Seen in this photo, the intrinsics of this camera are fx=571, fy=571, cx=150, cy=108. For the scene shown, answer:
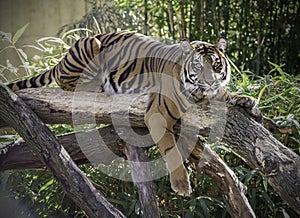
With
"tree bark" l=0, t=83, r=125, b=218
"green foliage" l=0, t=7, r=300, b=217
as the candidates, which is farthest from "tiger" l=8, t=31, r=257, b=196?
"green foliage" l=0, t=7, r=300, b=217

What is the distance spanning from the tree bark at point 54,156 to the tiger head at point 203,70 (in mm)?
723

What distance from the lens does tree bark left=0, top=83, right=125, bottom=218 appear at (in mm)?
2846

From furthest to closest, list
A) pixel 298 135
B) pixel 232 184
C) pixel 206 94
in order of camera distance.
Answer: pixel 298 135 < pixel 232 184 < pixel 206 94

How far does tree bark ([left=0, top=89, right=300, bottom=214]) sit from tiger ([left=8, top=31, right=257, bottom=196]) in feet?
0.28

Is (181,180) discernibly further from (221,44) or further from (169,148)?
(221,44)

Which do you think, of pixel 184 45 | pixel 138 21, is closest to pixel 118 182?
pixel 184 45

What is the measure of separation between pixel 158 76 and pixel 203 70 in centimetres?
33

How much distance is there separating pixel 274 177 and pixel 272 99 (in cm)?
125

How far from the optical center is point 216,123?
3002mm

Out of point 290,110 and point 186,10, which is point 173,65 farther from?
point 186,10

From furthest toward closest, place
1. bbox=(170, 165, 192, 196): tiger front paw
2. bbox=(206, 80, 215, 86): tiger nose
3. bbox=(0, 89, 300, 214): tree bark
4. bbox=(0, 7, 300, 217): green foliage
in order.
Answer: bbox=(0, 7, 300, 217): green foliage
bbox=(170, 165, 192, 196): tiger front paw
bbox=(206, 80, 215, 86): tiger nose
bbox=(0, 89, 300, 214): tree bark

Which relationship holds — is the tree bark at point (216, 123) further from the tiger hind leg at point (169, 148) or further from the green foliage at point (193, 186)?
the green foliage at point (193, 186)

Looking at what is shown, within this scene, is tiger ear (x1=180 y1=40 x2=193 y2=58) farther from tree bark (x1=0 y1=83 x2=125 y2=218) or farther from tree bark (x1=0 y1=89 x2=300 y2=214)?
tree bark (x1=0 y1=83 x2=125 y2=218)

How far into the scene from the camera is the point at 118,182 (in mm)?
3887
